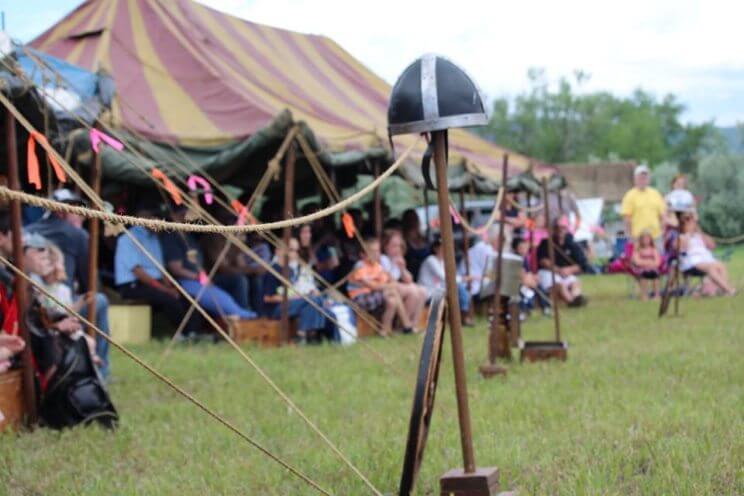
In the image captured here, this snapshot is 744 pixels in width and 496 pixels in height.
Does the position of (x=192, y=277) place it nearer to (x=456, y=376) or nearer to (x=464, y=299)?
(x=464, y=299)

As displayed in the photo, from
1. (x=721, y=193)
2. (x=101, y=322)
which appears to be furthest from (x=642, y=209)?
(x=721, y=193)

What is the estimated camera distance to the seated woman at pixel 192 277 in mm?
10117

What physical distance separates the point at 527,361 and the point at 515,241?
6.76 meters

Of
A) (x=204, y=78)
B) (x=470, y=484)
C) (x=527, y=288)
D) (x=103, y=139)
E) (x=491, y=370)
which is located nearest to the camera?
(x=470, y=484)

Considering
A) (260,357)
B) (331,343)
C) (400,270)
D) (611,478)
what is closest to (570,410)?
(611,478)

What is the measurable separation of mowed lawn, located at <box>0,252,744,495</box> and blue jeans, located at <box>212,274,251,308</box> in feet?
7.56

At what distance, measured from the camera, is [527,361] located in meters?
7.84

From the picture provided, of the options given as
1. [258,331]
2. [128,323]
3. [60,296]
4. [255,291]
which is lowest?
[258,331]

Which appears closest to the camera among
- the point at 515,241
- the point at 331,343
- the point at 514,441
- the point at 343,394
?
the point at 514,441

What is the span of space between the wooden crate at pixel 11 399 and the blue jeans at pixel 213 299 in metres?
4.19

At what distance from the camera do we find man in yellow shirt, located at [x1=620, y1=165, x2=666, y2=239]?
15.5 m

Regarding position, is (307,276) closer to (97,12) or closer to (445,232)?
(97,12)

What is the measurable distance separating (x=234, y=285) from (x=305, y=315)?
1.04 metres

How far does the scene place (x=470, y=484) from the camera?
3.87 meters
